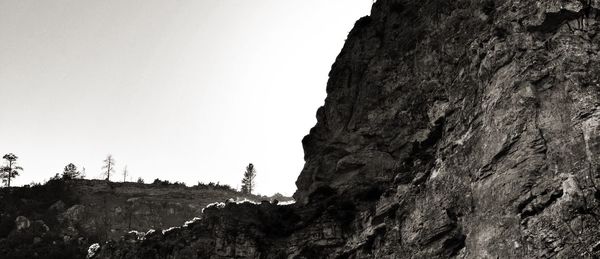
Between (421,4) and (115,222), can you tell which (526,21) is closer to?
(421,4)

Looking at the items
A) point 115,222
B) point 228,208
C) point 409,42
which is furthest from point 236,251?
point 115,222

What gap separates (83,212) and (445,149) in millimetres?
59489

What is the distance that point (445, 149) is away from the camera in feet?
92.9

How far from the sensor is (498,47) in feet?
88.4

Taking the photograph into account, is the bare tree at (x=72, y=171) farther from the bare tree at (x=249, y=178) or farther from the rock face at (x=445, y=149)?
the rock face at (x=445, y=149)

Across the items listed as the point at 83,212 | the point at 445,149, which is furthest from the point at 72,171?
the point at 445,149

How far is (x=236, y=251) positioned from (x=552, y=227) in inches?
887

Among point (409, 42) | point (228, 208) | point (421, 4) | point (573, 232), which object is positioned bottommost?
point (573, 232)

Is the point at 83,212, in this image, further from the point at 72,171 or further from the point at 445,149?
the point at 445,149

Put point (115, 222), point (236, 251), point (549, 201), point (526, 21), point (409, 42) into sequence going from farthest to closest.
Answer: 1. point (115, 222)
2. point (236, 251)
3. point (409, 42)
4. point (526, 21)
5. point (549, 201)

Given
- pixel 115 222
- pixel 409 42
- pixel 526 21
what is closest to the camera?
pixel 526 21

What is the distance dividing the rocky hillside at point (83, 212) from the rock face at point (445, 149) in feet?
96.0

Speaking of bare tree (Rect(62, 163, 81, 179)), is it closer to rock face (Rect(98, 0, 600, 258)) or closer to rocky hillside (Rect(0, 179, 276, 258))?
rocky hillside (Rect(0, 179, 276, 258))

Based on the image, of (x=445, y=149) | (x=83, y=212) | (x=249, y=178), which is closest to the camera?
(x=445, y=149)
